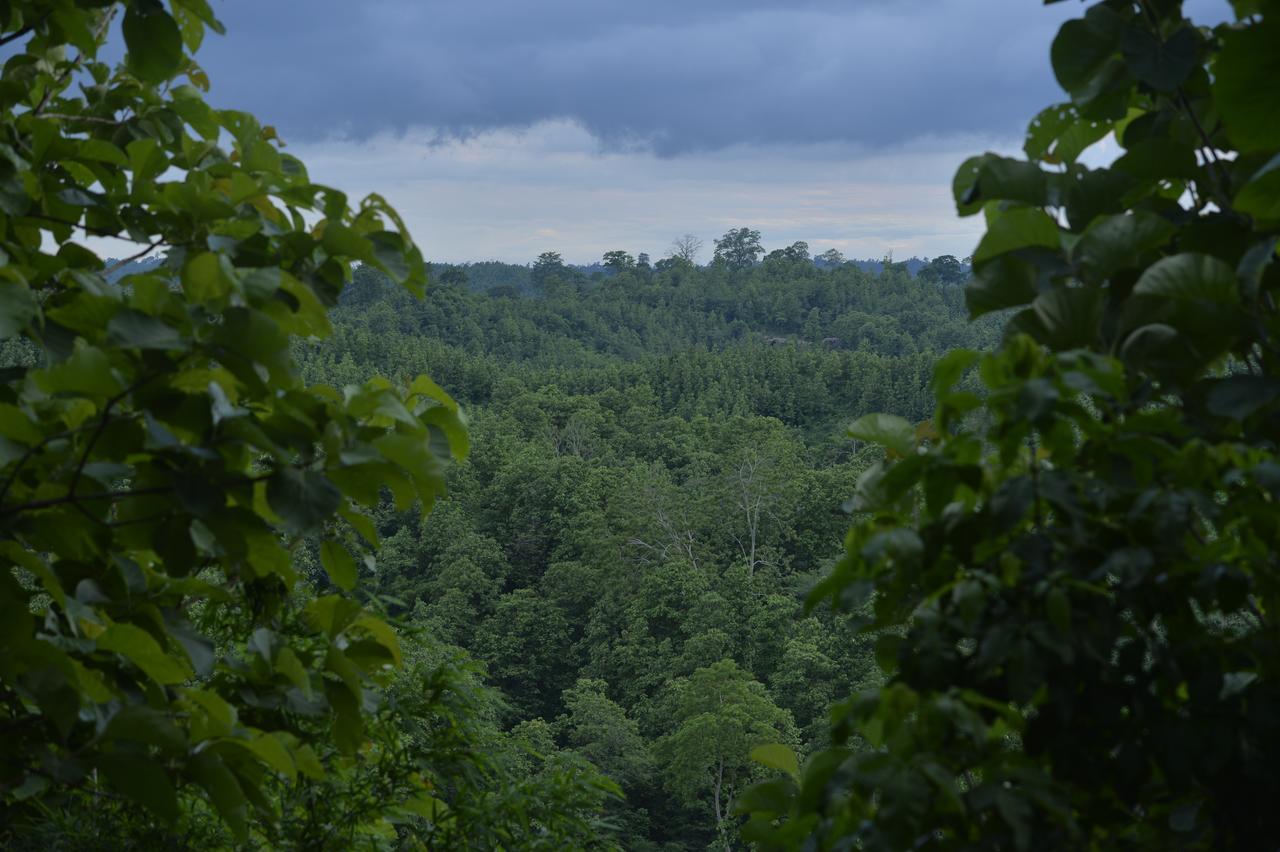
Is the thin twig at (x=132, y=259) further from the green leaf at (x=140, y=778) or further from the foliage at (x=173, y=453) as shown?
the green leaf at (x=140, y=778)

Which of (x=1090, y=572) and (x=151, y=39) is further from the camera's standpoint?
(x=151, y=39)

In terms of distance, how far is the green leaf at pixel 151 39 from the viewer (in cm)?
110

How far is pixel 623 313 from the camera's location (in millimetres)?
57250

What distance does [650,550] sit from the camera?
2316 centimetres

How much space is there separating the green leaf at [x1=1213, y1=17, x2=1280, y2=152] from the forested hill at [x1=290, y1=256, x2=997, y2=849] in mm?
401

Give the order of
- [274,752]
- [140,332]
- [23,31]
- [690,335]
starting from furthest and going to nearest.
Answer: [690,335], [23,31], [274,752], [140,332]

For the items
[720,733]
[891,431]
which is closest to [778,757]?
[891,431]

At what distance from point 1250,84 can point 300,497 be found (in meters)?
0.68

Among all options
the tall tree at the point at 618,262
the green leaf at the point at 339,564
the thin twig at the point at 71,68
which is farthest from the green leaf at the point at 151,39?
the tall tree at the point at 618,262

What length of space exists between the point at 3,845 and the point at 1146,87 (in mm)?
1526

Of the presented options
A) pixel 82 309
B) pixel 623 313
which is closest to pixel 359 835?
pixel 82 309

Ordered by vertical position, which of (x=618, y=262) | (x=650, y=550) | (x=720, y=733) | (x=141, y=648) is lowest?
(x=720, y=733)

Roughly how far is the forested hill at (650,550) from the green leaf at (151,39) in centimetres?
81

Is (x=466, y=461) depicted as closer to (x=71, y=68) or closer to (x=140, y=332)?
(x=140, y=332)
